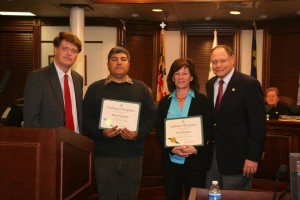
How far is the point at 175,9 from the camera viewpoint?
290 inches

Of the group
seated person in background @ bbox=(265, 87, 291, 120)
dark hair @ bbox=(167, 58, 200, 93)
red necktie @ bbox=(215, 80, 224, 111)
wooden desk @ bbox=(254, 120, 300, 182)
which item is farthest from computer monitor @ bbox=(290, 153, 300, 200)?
seated person in background @ bbox=(265, 87, 291, 120)

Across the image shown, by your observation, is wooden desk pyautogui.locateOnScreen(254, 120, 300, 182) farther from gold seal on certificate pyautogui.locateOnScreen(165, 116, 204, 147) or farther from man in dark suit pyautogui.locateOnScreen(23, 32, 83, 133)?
man in dark suit pyautogui.locateOnScreen(23, 32, 83, 133)

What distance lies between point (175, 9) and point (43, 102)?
5196mm

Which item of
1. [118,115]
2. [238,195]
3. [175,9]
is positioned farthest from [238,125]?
[175,9]

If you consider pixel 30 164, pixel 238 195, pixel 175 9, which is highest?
pixel 175 9

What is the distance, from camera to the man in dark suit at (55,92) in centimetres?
253

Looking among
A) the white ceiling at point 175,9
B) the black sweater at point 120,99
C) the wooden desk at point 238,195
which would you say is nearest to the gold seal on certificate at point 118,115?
the black sweater at point 120,99

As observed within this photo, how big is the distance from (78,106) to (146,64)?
19.6 ft

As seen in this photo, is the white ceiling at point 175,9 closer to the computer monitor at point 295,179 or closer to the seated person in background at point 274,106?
the seated person in background at point 274,106

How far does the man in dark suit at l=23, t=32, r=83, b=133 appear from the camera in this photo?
8.30 feet

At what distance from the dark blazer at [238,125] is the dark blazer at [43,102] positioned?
111cm

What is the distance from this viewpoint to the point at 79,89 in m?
2.88

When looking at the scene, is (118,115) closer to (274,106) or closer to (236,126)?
(236,126)

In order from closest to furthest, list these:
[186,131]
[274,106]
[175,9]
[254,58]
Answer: [186,131] < [274,106] < [175,9] < [254,58]
